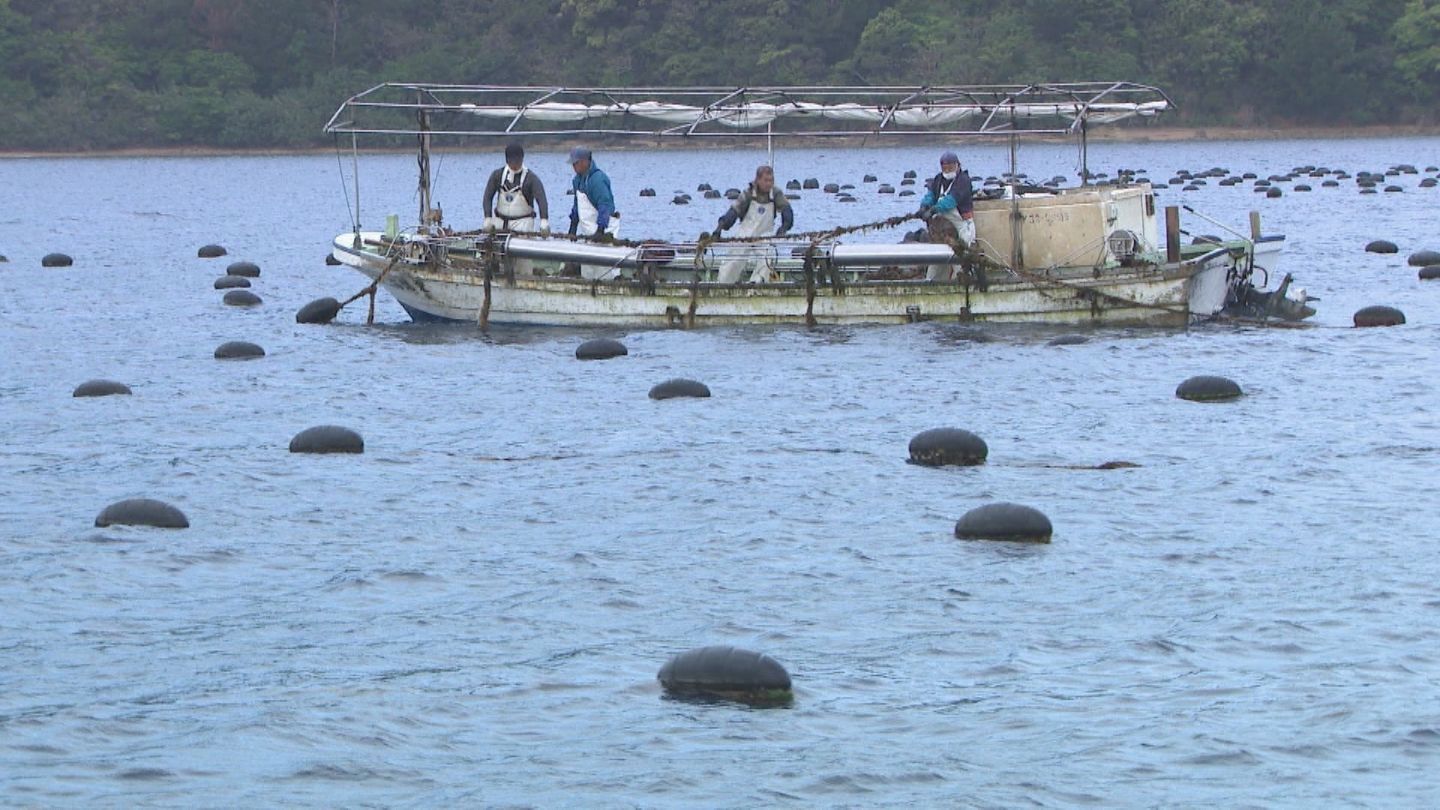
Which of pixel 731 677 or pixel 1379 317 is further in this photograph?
pixel 1379 317

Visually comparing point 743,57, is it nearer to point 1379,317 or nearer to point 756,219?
point 1379,317

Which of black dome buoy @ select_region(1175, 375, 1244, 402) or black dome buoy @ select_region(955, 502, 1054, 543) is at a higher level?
black dome buoy @ select_region(1175, 375, 1244, 402)

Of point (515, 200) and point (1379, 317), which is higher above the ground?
point (515, 200)

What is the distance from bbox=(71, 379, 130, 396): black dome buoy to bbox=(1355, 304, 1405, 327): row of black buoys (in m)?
16.7

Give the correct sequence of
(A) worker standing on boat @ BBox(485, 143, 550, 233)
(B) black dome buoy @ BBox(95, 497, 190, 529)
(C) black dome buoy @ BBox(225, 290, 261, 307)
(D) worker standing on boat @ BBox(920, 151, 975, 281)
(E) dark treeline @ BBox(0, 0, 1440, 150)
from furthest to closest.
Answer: (E) dark treeline @ BBox(0, 0, 1440, 150) < (C) black dome buoy @ BBox(225, 290, 261, 307) < (A) worker standing on boat @ BBox(485, 143, 550, 233) < (D) worker standing on boat @ BBox(920, 151, 975, 281) < (B) black dome buoy @ BBox(95, 497, 190, 529)

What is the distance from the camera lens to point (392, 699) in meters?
13.2

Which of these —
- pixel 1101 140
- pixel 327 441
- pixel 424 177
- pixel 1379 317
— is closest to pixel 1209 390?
pixel 1379 317

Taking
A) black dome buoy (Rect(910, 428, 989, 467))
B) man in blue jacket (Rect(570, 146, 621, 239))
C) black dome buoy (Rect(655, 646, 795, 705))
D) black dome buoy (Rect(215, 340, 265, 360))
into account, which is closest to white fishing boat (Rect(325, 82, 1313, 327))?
man in blue jacket (Rect(570, 146, 621, 239))

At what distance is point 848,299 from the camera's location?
30453 millimetres

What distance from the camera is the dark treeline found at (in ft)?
420

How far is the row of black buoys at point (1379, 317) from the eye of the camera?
3200 centimetres

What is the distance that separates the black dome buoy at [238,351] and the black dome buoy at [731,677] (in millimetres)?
18729

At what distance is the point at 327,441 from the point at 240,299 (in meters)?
17.9

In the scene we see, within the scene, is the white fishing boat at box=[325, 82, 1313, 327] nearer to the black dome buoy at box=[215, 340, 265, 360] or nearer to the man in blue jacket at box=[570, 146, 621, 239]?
the man in blue jacket at box=[570, 146, 621, 239]
